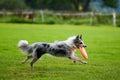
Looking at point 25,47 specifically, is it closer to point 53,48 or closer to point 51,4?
point 53,48

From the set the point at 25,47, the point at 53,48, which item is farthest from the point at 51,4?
the point at 53,48

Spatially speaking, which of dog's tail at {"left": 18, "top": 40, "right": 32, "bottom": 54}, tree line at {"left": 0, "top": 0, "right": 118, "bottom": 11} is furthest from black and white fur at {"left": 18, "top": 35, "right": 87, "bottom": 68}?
tree line at {"left": 0, "top": 0, "right": 118, "bottom": 11}

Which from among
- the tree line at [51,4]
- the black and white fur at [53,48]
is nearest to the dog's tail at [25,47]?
the black and white fur at [53,48]

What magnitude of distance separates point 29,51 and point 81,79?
2.40 metres

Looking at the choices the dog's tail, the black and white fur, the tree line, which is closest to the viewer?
the black and white fur

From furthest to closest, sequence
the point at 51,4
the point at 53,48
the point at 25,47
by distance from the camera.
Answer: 1. the point at 51,4
2. the point at 25,47
3. the point at 53,48

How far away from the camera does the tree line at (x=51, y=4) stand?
83.9 meters

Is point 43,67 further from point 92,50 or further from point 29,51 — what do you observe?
point 92,50

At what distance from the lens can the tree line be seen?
8388 cm

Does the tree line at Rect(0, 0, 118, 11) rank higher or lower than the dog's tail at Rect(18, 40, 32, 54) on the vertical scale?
lower

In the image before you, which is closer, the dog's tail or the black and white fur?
the black and white fur

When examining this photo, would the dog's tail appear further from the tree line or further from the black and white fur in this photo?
the tree line

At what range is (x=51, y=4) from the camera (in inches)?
3585

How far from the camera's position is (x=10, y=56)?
1662 centimetres
